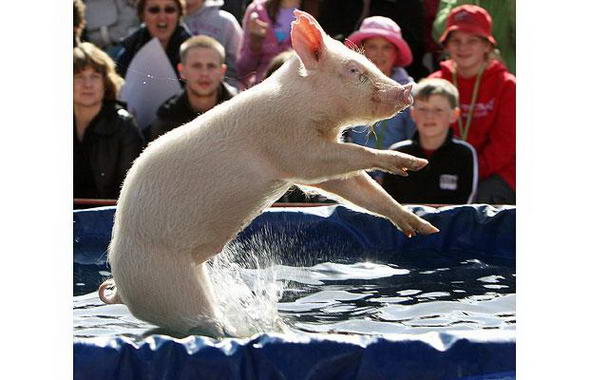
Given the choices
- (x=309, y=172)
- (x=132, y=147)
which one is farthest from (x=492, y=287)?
(x=132, y=147)

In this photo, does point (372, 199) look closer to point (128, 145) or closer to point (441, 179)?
point (441, 179)

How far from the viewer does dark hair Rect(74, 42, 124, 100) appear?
17.9ft

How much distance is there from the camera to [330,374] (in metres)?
2.72

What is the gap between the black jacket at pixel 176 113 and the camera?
5422 mm

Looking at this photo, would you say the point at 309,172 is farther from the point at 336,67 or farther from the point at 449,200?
the point at 449,200

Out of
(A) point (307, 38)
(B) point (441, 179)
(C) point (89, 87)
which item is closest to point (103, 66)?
(C) point (89, 87)

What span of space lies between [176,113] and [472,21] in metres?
1.51

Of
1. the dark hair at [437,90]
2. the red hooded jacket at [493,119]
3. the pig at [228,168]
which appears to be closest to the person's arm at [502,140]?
the red hooded jacket at [493,119]

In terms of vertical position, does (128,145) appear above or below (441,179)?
above

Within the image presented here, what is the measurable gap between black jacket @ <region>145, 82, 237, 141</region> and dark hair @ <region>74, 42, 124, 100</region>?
23cm

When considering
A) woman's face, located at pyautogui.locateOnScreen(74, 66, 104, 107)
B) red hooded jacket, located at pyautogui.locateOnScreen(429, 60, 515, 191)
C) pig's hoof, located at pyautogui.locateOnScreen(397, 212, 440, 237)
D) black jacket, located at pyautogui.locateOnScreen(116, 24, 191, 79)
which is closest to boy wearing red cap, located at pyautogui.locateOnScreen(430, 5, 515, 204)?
red hooded jacket, located at pyautogui.locateOnScreen(429, 60, 515, 191)

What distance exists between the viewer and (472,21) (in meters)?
5.61

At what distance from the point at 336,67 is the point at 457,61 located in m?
2.50

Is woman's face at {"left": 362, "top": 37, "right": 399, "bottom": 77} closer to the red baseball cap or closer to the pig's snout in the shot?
the red baseball cap
